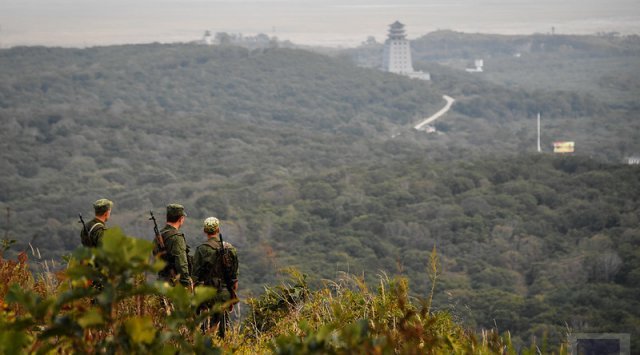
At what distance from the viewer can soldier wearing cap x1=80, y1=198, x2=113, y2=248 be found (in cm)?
892

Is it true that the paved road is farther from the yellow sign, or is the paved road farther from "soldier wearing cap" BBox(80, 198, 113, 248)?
"soldier wearing cap" BBox(80, 198, 113, 248)

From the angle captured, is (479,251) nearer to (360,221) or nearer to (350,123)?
(360,221)

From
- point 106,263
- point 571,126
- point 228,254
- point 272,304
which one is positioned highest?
point 106,263

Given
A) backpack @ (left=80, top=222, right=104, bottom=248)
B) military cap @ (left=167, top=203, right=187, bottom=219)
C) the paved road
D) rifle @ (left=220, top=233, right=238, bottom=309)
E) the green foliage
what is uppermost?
the green foliage

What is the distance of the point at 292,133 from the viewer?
13625cm

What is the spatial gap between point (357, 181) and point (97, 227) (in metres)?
86.6

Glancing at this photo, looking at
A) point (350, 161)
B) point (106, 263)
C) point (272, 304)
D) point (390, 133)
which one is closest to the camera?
point (106, 263)

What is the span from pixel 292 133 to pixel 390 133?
26.9 metres

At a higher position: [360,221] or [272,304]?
[272,304]

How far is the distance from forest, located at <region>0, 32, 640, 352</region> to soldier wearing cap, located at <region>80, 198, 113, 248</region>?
0.65 metres

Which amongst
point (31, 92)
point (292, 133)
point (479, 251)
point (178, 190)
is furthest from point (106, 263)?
point (31, 92)

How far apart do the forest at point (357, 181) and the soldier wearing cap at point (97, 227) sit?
65 centimetres

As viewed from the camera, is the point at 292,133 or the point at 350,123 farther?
the point at 350,123

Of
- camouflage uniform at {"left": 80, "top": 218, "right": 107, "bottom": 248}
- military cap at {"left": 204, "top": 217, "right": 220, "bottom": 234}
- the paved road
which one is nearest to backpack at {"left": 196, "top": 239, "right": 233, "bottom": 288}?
military cap at {"left": 204, "top": 217, "right": 220, "bottom": 234}
